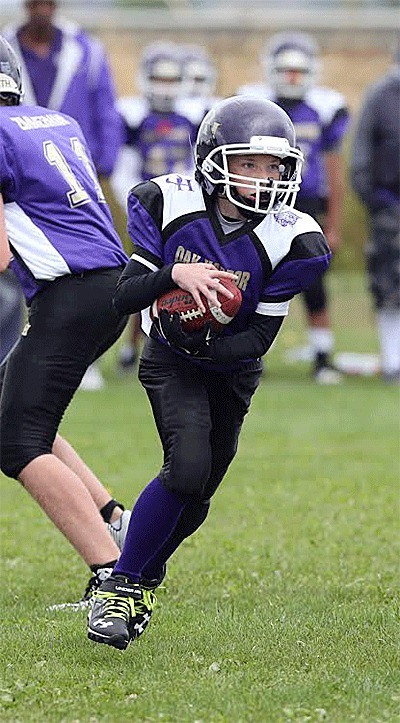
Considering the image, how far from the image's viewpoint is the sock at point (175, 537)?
4074 mm

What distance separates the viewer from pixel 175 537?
410 centimetres

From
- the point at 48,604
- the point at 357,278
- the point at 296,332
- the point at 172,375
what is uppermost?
the point at 172,375

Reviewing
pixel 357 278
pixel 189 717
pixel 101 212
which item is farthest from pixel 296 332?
pixel 189 717

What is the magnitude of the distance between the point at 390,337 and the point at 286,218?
688 centimetres

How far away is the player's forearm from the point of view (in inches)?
153

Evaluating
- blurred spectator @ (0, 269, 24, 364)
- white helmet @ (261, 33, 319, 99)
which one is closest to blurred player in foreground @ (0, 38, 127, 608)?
blurred spectator @ (0, 269, 24, 364)

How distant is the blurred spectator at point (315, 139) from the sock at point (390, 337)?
41 centimetres

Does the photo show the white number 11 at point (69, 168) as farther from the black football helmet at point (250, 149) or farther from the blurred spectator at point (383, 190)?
the blurred spectator at point (383, 190)

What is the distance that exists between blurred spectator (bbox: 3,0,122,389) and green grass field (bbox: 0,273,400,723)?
1.98m

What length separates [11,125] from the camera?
4438 millimetres

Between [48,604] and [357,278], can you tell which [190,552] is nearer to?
[48,604]

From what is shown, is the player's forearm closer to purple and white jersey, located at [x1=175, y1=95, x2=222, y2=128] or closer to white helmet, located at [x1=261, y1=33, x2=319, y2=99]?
purple and white jersey, located at [x1=175, y1=95, x2=222, y2=128]

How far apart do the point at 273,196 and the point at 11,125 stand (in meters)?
0.97

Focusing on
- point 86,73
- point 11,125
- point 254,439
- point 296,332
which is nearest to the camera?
point 11,125
